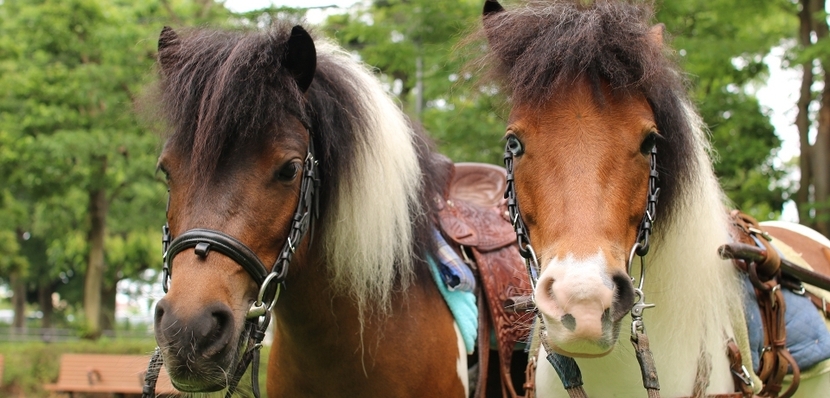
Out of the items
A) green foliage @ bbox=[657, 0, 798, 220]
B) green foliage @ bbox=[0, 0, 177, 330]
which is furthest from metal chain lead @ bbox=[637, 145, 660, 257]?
green foliage @ bbox=[0, 0, 177, 330]

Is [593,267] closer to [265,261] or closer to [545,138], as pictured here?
[545,138]

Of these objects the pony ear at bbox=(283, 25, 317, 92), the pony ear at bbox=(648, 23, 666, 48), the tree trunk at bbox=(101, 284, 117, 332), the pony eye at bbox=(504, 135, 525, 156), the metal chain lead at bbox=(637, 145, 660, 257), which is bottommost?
the tree trunk at bbox=(101, 284, 117, 332)

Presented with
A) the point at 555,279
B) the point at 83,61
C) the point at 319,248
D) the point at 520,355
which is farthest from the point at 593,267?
the point at 83,61

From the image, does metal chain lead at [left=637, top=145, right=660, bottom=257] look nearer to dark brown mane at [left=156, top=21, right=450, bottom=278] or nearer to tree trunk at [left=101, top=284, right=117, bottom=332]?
dark brown mane at [left=156, top=21, right=450, bottom=278]

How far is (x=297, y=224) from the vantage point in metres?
2.50

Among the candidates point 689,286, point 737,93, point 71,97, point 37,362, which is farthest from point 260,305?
point 71,97

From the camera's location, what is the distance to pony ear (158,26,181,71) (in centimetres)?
284

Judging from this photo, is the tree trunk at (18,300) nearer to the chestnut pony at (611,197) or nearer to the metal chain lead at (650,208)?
the chestnut pony at (611,197)

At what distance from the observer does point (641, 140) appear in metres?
2.18

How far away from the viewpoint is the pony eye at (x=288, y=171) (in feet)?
8.16

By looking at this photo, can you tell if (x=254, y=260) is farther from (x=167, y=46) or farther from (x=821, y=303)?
(x=821, y=303)

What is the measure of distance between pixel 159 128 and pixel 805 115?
28.9 feet

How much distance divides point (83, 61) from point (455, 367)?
13.3 m

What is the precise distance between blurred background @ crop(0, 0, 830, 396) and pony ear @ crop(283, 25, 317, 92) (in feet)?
1.28
